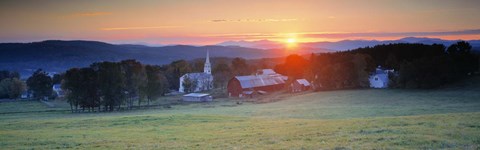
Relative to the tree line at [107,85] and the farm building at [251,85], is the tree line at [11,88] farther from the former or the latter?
the farm building at [251,85]

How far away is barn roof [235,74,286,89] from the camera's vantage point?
106m

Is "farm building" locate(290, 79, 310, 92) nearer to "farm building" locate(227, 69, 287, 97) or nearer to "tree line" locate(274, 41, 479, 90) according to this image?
"tree line" locate(274, 41, 479, 90)

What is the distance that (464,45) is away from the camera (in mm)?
91500

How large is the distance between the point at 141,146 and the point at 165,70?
409 ft

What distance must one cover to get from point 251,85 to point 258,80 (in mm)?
5558

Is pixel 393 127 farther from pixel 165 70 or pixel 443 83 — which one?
pixel 165 70

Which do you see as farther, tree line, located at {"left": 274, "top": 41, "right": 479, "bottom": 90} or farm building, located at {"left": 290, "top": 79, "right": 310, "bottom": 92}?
farm building, located at {"left": 290, "top": 79, "right": 310, "bottom": 92}

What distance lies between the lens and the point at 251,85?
352ft

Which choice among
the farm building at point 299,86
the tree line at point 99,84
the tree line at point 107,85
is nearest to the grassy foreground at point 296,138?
the tree line at point 99,84

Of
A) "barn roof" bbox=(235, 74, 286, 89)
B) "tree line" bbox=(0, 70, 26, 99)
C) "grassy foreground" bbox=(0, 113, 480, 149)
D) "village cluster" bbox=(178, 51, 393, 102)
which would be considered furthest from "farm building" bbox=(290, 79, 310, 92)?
"tree line" bbox=(0, 70, 26, 99)

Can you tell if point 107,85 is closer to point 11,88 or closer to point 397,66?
point 11,88

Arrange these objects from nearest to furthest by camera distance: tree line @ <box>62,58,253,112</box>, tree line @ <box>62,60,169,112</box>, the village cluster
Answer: tree line @ <box>62,60,169,112</box>, tree line @ <box>62,58,253,112</box>, the village cluster

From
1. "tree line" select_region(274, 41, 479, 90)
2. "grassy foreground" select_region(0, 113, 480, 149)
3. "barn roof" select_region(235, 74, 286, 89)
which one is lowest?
"grassy foreground" select_region(0, 113, 480, 149)

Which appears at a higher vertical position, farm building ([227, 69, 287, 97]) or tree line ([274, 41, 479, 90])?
tree line ([274, 41, 479, 90])
